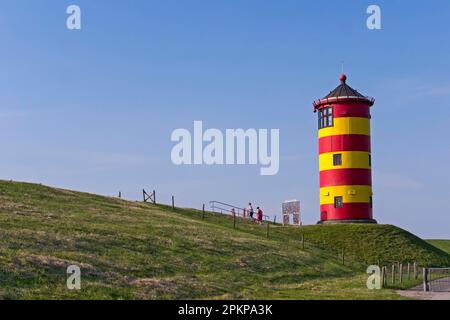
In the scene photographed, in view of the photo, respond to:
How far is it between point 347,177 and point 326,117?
713 cm

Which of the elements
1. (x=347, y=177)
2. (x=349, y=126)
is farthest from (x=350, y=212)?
(x=349, y=126)

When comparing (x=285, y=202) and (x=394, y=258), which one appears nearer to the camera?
(x=394, y=258)

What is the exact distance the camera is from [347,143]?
64.4 metres

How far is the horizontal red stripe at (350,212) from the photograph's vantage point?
64.2m

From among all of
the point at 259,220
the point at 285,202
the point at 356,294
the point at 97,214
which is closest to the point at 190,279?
the point at 356,294

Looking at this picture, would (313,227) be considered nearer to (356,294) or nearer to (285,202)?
(285,202)

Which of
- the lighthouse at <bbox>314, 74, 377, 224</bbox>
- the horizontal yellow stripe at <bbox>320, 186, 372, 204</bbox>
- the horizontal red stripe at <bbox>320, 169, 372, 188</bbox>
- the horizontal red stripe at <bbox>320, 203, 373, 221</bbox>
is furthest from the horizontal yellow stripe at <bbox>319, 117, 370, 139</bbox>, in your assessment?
the horizontal red stripe at <bbox>320, 203, 373, 221</bbox>

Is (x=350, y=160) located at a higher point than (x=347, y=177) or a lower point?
higher

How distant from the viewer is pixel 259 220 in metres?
67.8

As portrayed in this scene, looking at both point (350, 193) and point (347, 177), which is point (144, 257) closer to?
point (350, 193)

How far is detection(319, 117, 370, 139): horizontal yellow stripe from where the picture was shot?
2559 inches

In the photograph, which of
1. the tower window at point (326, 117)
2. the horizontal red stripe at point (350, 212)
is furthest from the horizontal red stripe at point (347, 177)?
the tower window at point (326, 117)
